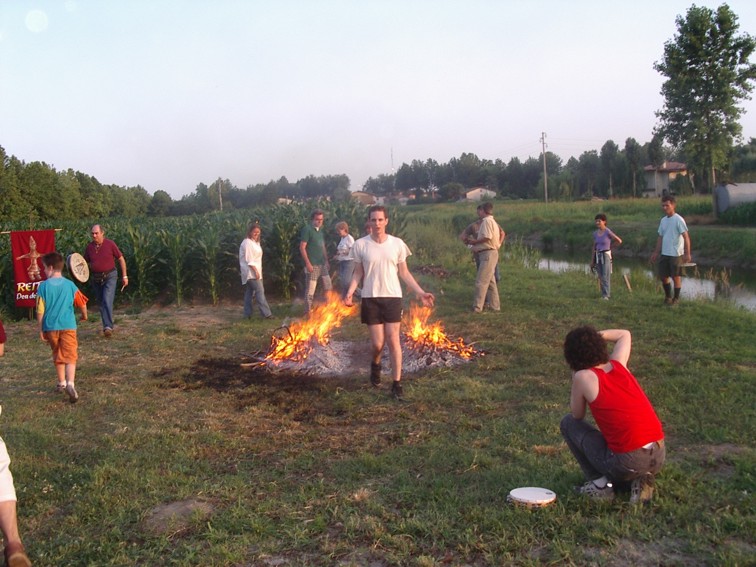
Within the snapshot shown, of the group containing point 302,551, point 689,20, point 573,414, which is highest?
point 689,20

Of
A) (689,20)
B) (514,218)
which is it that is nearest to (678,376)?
(689,20)

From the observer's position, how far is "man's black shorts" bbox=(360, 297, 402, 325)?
6.59 metres

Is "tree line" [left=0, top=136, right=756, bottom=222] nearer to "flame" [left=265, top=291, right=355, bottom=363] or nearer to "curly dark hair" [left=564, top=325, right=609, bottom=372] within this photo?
"flame" [left=265, top=291, right=355, bottom=363]

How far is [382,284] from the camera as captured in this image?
6586 millimetres

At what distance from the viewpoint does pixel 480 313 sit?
→ 1086cm

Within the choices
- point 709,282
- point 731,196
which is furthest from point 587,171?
point 709,282

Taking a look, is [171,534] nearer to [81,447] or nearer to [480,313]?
[81,447]

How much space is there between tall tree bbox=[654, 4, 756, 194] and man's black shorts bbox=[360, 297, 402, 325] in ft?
87.3

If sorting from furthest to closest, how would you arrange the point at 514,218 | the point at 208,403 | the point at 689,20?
the point at 514,218, the point at 689,20, the point at 208,403

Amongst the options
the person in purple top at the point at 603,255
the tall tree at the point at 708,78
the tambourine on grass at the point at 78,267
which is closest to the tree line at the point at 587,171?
the tall tree at the point at 708,78

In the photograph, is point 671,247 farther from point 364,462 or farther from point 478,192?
point 478,192

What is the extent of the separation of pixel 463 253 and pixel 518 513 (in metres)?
17.0

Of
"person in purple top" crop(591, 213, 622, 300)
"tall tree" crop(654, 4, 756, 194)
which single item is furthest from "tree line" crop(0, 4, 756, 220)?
"person in purple top" crop(591, 213, 622, 300)

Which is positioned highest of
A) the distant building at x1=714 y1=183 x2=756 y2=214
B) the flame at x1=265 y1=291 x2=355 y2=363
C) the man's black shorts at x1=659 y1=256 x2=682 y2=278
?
the distant building at x1=714 y1=183 x2=756 y2=214
